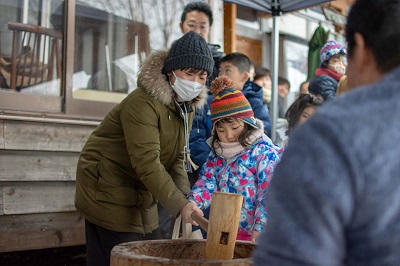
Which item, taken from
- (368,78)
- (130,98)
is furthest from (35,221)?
(368,78)

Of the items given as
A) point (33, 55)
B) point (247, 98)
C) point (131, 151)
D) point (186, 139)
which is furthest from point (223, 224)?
point (33, 55)

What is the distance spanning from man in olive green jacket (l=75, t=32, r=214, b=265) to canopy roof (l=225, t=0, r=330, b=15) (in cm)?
152

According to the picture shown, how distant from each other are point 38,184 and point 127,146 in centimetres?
168

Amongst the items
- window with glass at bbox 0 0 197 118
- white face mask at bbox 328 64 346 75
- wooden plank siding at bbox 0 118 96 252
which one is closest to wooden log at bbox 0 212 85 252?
wooden plank siding at bbox 0 118 96 252

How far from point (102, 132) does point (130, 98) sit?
28cm

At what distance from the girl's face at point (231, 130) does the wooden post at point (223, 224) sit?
122 centimetres

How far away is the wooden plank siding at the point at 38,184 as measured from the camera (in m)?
4.06

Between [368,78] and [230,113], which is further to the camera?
[230,113]

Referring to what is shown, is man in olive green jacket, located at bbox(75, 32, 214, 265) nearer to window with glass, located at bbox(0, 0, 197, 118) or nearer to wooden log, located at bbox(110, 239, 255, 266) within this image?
wooden log, located at bbox(110, 239, 255, 266)

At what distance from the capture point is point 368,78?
3.68 ft

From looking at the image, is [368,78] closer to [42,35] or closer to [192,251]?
[192,251]

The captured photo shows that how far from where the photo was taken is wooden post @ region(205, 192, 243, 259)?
1.94 meters

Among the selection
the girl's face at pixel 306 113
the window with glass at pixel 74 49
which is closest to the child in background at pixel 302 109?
the girl's face at pixel 306 113

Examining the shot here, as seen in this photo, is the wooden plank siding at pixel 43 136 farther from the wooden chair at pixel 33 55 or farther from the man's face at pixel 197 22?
the man's face at pixel 197 22
